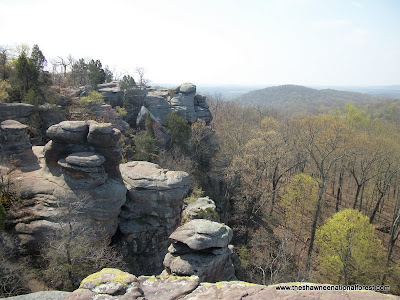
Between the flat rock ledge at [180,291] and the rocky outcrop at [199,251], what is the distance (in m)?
7.31

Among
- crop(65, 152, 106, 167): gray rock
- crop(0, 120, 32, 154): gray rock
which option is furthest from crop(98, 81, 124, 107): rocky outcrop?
crop(65, 152, 106, 167): gray rock

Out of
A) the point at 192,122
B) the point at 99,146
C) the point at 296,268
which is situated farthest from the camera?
the point at 192,122

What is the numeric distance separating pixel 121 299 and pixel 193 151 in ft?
97.4

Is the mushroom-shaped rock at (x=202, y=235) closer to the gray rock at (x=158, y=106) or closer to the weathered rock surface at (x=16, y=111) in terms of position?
the weathered rock surface at (x=16, y=111)

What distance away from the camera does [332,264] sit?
18000mm

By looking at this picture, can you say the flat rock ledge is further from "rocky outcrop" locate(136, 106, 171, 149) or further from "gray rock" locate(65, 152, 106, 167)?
"rocky outcrop" locate(136, 106, 171, 149)

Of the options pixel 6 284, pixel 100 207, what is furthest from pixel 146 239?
pixel 6 284

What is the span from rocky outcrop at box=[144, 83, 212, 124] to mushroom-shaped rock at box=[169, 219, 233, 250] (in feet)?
75.3

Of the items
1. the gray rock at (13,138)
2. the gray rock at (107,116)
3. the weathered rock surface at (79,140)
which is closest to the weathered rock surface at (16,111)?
the gray rock at (13,138)

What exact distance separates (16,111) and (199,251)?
63.1ft

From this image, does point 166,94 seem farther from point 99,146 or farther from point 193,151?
point 99,146

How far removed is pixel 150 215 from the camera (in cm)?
1847

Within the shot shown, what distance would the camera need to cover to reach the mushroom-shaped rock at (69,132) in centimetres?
1656

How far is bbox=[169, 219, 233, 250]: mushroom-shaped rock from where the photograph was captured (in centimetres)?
1285
